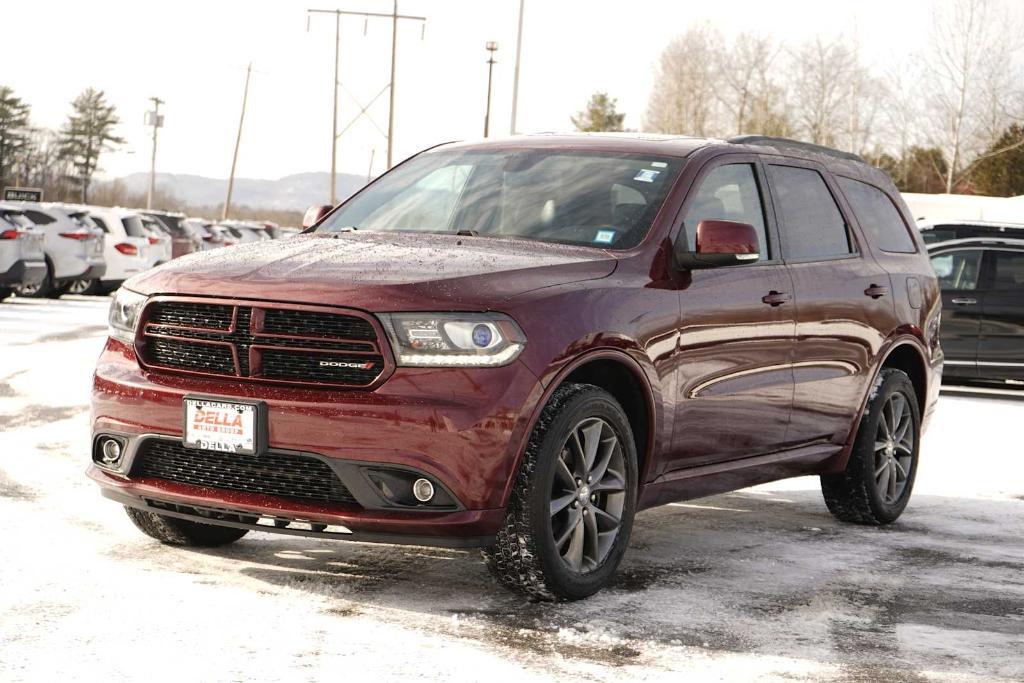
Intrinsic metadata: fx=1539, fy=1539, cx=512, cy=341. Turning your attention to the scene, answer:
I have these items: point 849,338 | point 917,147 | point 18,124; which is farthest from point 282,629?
point 18,124

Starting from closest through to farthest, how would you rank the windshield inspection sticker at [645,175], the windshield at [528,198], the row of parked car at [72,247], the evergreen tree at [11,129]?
the windshield at [528,198]
the windshield inspection sticker at [645,175]
the row of parked car at [72,247]
the evergreen tree at [11,129]

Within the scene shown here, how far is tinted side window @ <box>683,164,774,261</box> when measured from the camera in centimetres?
664

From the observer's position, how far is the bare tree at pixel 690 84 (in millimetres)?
89125

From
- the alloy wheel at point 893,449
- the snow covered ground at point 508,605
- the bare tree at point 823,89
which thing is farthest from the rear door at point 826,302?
the bare tree at point 823,89

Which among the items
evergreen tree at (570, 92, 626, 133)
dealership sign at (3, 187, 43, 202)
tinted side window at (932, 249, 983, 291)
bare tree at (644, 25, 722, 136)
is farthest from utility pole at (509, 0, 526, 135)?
evergreen tree at (570, 92, 626, 133)

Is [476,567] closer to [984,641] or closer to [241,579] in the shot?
[241,579]

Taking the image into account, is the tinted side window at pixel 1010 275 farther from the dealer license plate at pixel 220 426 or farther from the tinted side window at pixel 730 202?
the dealer license plate at pixel 220 426

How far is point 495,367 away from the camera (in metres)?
5.30

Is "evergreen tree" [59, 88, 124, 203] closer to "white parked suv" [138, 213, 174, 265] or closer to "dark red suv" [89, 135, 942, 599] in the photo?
"white parked suv" [138, 213, 174, 265]

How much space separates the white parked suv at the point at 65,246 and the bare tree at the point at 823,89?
57.3 m

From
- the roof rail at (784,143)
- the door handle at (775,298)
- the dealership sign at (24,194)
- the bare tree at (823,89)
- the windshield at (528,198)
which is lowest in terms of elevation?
the door handle at (775,298)

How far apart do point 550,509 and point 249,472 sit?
1.09 m

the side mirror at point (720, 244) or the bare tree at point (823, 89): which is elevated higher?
the bare tree at point (823, 89)

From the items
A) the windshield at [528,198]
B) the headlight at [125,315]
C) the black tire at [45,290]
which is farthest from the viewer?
the black tire at [45,290]
